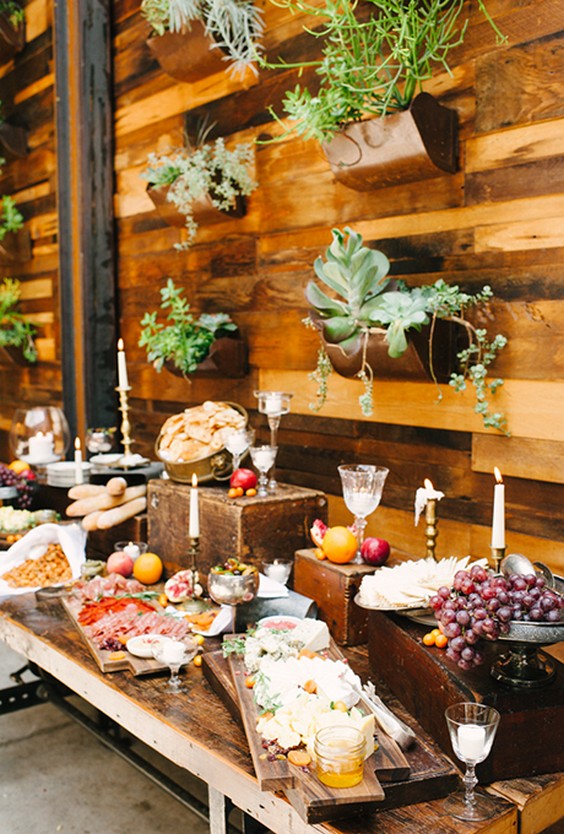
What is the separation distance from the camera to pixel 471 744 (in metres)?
1.25

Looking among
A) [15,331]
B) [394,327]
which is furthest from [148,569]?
[15,331]

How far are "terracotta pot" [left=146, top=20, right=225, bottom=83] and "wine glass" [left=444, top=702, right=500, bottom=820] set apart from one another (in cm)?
253

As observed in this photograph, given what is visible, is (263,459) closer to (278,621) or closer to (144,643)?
(278,621)

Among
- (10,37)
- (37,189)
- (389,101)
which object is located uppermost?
(10,37)

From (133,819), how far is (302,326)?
5.54 feet

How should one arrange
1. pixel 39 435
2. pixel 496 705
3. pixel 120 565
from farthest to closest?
1. pixel 39 435
2. pixel 120 565
3. pixel 496 705

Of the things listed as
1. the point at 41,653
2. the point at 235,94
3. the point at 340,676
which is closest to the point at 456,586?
the point at 340,676

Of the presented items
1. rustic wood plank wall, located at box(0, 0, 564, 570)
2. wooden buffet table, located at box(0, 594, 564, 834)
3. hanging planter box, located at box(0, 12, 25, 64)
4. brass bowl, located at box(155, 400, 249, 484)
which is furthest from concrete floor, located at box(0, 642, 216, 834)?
hanging planter box, located at box(0, 12, 25, 64)

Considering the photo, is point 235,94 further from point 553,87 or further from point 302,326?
point 553,87

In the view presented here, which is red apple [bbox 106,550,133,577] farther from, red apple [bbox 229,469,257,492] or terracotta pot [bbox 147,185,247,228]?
terracotta pot [bbox 147,185,247,228]

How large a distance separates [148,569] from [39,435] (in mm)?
1232

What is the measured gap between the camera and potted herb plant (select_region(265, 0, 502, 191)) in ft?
7.04

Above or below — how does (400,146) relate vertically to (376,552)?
above

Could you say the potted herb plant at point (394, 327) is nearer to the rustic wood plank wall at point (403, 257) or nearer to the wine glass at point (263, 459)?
the rustic wood plank wall at point (403, 257)
